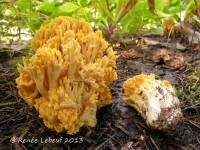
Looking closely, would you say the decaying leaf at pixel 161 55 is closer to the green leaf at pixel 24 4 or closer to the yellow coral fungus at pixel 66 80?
the yellow coral fungus at pixel 66 80

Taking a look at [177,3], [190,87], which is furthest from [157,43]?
[190,87]

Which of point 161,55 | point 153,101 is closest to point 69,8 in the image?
point 161,55

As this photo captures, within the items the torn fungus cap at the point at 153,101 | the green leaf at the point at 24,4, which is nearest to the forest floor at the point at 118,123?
the torn fungus cap at the point at 153,101

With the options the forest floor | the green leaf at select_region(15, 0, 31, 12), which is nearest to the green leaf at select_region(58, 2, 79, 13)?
the green leaf at select_region(15, 0, 31, 12)

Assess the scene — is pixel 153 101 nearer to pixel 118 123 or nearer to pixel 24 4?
pixel 118 123

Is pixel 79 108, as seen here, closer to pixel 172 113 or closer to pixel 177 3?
pixel 172 113

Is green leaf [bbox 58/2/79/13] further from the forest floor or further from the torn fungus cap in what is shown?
the torn fungus cap
